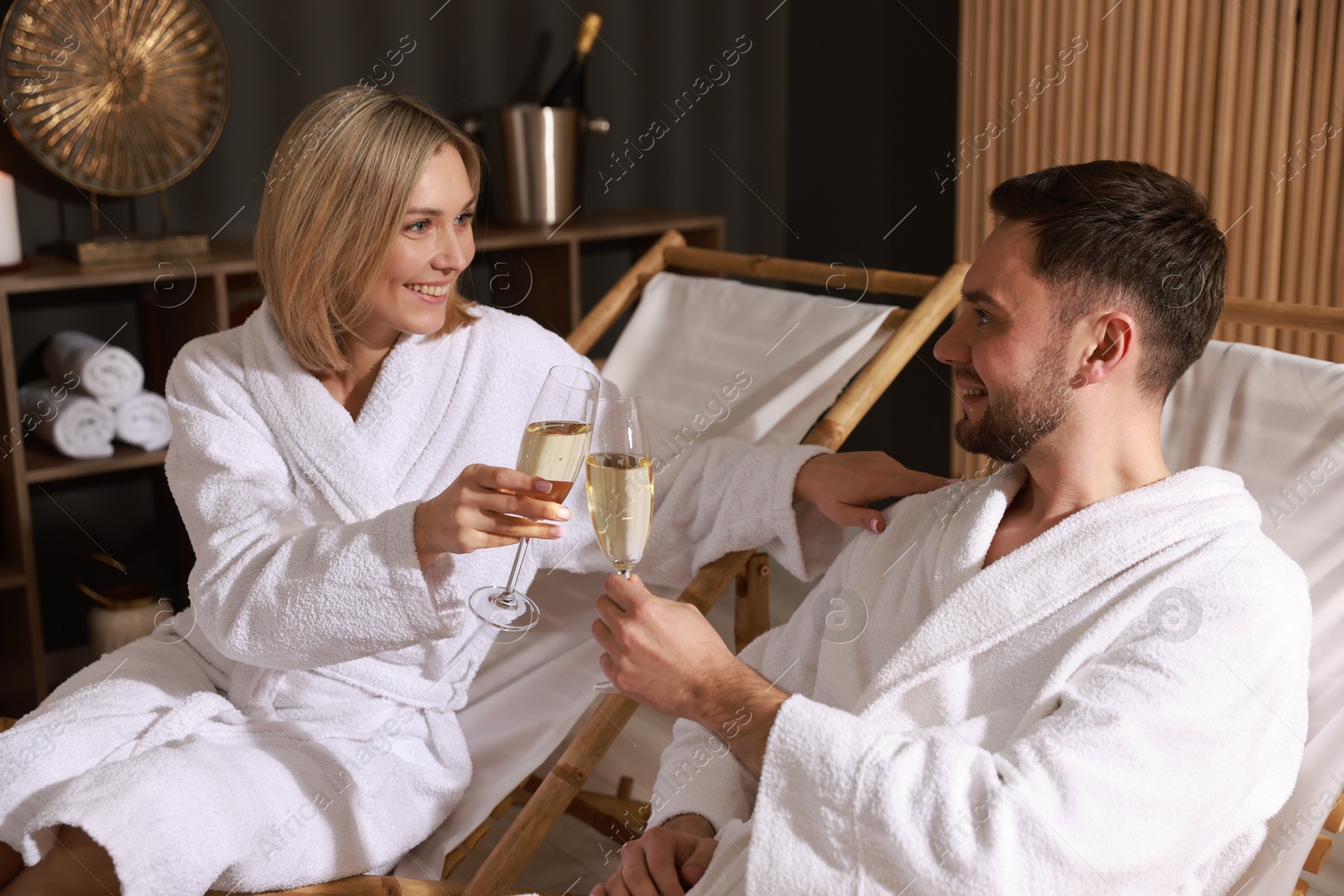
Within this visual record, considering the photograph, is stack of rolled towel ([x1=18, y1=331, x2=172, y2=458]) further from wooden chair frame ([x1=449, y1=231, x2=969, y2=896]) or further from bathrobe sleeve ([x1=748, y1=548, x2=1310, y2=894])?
bathrobe sleeve ([x1=748, y1=548, x2=1310, y2=894])

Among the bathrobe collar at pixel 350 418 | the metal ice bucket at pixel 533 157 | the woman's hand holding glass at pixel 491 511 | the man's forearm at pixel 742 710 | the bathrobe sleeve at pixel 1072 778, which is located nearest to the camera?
the bathrobe sleeve at pixel 1072 778

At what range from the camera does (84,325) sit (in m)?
2.92

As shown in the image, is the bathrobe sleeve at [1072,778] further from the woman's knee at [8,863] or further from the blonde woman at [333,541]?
the woman's knee at [8,863]

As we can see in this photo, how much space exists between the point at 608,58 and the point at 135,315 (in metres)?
1.50

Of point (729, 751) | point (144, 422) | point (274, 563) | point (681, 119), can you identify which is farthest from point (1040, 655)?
point (681, 119)

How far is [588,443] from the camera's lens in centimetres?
121

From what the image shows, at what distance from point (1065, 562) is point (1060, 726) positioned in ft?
0.67

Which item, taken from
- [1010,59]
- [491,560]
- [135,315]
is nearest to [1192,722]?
[491,560]

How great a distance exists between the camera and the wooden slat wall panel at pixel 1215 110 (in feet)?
7.57

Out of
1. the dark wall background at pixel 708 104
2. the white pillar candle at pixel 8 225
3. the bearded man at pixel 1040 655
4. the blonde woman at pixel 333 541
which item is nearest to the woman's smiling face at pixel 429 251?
the blonde woman at pixel 333 541

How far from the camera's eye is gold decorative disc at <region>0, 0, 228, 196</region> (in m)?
2.53

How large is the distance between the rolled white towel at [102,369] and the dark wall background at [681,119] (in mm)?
251

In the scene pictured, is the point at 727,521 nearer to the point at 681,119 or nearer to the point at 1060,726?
the point at 1060,726

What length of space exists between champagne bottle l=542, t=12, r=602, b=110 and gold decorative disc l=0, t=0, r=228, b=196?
35.0 inches
